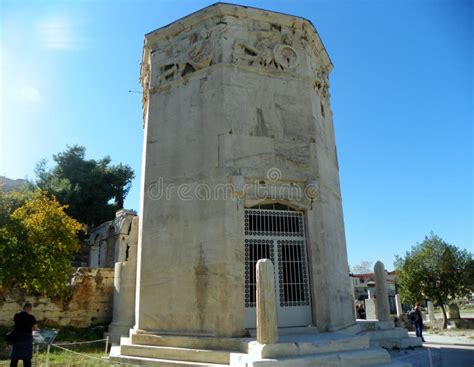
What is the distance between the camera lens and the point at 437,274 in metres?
26.2

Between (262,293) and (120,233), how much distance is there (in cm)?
1835

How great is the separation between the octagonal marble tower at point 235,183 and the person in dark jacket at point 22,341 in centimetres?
258

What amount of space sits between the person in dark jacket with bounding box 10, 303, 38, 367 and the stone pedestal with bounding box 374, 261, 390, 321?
9968 mm

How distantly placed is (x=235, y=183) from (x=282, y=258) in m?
2.23

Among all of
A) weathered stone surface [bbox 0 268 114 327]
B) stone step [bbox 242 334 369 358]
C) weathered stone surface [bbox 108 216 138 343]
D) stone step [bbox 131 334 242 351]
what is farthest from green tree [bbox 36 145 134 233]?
stone step [bbox 242 334 369 358]

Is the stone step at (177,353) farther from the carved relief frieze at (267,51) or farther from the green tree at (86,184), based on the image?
the green tree at (86,184)

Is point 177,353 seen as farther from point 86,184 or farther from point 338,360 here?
point 86,184

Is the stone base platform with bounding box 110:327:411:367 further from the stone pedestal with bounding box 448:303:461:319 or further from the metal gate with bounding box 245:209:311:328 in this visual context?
the stone pedestal with bounding box 448:303:461:319

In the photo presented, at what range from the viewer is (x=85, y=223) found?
3156 cm

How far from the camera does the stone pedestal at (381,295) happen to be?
1173 centimetres

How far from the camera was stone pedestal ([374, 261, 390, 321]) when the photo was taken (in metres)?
11.7

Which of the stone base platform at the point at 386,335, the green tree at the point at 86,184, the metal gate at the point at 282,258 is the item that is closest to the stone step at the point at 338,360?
the metal gate at the point at 282,258

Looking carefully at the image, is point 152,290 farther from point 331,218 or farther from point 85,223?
point 85,223

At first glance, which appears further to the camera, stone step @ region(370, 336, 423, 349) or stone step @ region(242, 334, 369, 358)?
stone step @ region(370, 336, 423, 349)
